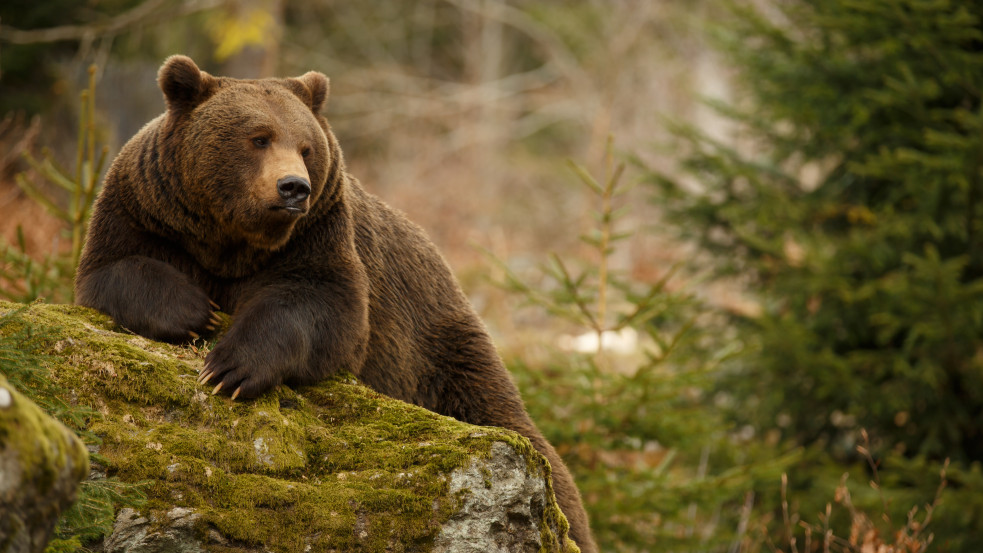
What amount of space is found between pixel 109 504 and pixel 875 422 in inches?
285

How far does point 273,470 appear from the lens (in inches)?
122

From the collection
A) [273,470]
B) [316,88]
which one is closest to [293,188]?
[316,88]

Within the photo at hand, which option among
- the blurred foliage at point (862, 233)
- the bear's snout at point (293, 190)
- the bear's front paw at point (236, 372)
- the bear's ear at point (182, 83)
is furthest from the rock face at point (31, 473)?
the blurred foliage at point (862, 233)

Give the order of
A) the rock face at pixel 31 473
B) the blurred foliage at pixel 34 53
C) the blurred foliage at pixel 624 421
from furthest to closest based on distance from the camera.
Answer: the blurred foliage at pixel 34 53, the blurred foliage at pixel 624 421, the rock face at pixel 31 473

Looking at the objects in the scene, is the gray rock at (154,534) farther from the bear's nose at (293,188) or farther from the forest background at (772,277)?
the forest background at (772,277)

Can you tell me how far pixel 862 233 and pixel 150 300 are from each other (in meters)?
6.36

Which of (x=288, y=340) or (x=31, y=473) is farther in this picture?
(x=288, y=340)

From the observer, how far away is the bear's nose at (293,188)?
139 inches

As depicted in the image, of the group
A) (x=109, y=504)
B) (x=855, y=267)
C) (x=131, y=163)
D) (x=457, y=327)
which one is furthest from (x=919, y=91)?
(x=109, y=504)

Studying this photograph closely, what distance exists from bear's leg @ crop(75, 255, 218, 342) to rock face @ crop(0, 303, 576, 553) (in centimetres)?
21

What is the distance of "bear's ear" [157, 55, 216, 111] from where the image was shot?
3.80 m

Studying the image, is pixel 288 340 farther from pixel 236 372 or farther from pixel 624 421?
pixel 624 421

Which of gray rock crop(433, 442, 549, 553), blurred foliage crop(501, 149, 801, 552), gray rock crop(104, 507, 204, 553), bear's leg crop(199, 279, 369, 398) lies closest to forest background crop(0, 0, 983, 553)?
blurred foliage crop(501, 149, 801, 552)

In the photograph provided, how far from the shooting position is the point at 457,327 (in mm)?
4738
